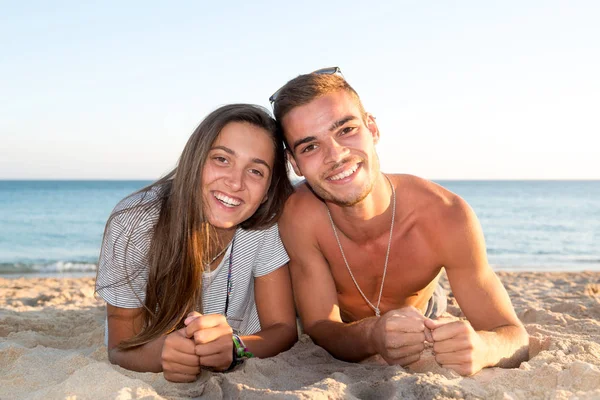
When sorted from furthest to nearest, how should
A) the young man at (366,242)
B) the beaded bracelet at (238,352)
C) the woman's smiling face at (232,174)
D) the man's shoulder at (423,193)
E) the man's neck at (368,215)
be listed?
the man's neck at (368,215), the man's shoulder at (423,193), the woman's smiling face at (232,174), the young man at (366,242), the beaded bracelet at (238,352)

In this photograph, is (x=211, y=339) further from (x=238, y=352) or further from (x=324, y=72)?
(x=324, y=72)

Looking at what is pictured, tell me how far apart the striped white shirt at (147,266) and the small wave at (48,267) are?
27.6ft

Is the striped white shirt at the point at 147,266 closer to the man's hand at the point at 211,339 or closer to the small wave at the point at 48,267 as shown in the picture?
the man's hand at the point at 211,339

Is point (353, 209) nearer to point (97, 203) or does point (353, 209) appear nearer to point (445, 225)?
point (445, 225)

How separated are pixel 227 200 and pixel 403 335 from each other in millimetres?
1261

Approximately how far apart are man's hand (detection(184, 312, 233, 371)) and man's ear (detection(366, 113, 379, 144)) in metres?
1.63

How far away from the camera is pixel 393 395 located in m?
2.24

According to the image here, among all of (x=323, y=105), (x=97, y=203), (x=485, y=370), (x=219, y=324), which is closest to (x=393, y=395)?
(x=485, y=370)

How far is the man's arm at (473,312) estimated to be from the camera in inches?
101

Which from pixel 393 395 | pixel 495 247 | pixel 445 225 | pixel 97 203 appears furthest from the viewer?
pixel 97 203

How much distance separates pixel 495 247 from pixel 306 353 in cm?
1345

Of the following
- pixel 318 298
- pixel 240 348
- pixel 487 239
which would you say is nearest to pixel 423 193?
pixel 318 298

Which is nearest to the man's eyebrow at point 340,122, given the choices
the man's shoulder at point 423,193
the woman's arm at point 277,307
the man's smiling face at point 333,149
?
the man's smiling face at point 333,149

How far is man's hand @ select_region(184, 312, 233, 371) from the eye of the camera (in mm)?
2580
